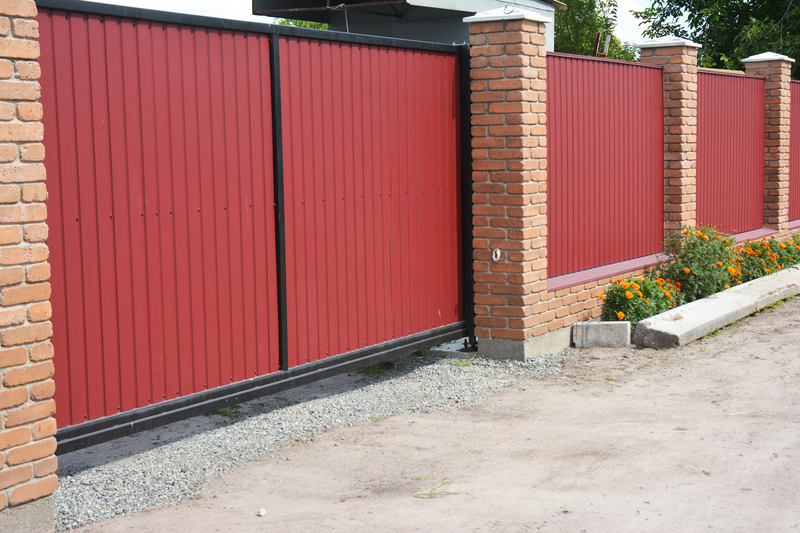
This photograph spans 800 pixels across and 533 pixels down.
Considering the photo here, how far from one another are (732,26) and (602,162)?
1616cm

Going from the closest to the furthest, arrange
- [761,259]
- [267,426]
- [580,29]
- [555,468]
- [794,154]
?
[555,468], [267,426], [761,259], [794,154], [580,29]

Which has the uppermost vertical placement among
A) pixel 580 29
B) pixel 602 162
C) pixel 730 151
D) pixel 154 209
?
pixel 580 29

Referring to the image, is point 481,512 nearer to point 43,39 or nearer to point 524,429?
point 524,429

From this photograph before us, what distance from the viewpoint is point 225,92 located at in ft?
16.6

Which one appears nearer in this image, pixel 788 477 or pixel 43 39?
pixel 43 39

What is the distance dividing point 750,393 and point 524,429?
1850 mm

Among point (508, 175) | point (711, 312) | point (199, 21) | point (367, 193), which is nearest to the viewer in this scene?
point (199, 21)

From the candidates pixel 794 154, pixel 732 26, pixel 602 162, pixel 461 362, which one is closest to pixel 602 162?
pixel 602 162

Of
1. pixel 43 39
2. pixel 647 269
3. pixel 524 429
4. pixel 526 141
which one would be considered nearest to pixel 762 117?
pixel 647 269

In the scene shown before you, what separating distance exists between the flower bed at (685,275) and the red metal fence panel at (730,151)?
3.17ft

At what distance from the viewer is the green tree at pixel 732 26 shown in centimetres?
1983

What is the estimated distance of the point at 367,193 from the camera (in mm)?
6152

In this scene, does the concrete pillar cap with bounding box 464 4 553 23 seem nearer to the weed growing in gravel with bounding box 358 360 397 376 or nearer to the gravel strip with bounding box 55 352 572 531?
the gravel strip with bounding box 55 352 572 531

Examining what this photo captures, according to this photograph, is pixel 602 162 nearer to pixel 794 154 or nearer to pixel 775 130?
pixel 775 130
